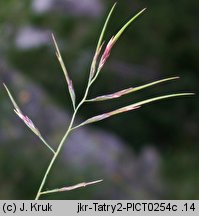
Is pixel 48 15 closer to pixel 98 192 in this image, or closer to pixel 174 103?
pixel 174 103

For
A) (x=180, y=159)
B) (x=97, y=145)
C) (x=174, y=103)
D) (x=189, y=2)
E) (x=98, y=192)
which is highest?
(x=189, y=2)

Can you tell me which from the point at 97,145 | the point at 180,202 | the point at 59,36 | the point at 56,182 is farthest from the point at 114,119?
the point at 180,202

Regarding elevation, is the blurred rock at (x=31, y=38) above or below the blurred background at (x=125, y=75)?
above

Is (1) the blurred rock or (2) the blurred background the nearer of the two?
(2) the blurred background

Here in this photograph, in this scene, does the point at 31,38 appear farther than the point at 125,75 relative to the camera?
Yes

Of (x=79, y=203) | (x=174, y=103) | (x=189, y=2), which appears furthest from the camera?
(x=174, y=103)

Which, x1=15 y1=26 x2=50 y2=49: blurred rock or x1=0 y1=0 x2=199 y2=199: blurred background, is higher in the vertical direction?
x1=15 y1=26 x2=50 y2=49: blurred rock

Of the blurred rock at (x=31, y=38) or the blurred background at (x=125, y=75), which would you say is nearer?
the blurred background at (x=125, y=75)

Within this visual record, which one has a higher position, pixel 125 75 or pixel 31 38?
pixel 31 38
